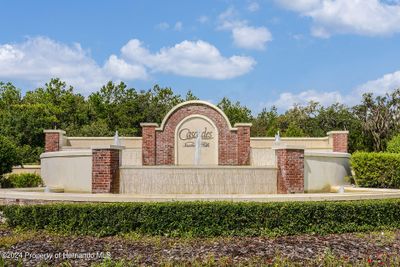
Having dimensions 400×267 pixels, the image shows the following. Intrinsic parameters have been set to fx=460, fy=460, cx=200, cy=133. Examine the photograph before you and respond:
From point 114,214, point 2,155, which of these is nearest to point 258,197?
point 114,214

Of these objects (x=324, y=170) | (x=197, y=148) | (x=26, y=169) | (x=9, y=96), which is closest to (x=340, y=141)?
(x=197, y=148)

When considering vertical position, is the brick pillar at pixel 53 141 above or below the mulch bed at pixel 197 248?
above

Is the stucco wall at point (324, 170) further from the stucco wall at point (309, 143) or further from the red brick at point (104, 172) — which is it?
the stucco wall at point (309, 143)

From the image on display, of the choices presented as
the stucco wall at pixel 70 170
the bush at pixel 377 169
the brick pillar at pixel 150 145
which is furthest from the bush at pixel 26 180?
the bush at pixel 377 169

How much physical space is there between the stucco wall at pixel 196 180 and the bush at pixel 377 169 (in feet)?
15.2

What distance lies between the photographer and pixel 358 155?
52.9 feet

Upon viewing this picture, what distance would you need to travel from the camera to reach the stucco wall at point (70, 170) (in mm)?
14641

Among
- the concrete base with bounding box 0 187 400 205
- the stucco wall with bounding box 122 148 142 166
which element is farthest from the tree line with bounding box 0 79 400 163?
the concrete base with bounding box 0 187 400 205

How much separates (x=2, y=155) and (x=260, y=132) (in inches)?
1086

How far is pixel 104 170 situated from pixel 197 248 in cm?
539

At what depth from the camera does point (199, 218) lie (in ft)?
33.3

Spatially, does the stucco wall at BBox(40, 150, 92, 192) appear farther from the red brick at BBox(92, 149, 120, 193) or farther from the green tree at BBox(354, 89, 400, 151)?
the green tree at BBox(354, 89, 400, 151)

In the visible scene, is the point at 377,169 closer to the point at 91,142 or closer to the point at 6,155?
the point at 91,142

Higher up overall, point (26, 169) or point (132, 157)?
point (132, 157)
